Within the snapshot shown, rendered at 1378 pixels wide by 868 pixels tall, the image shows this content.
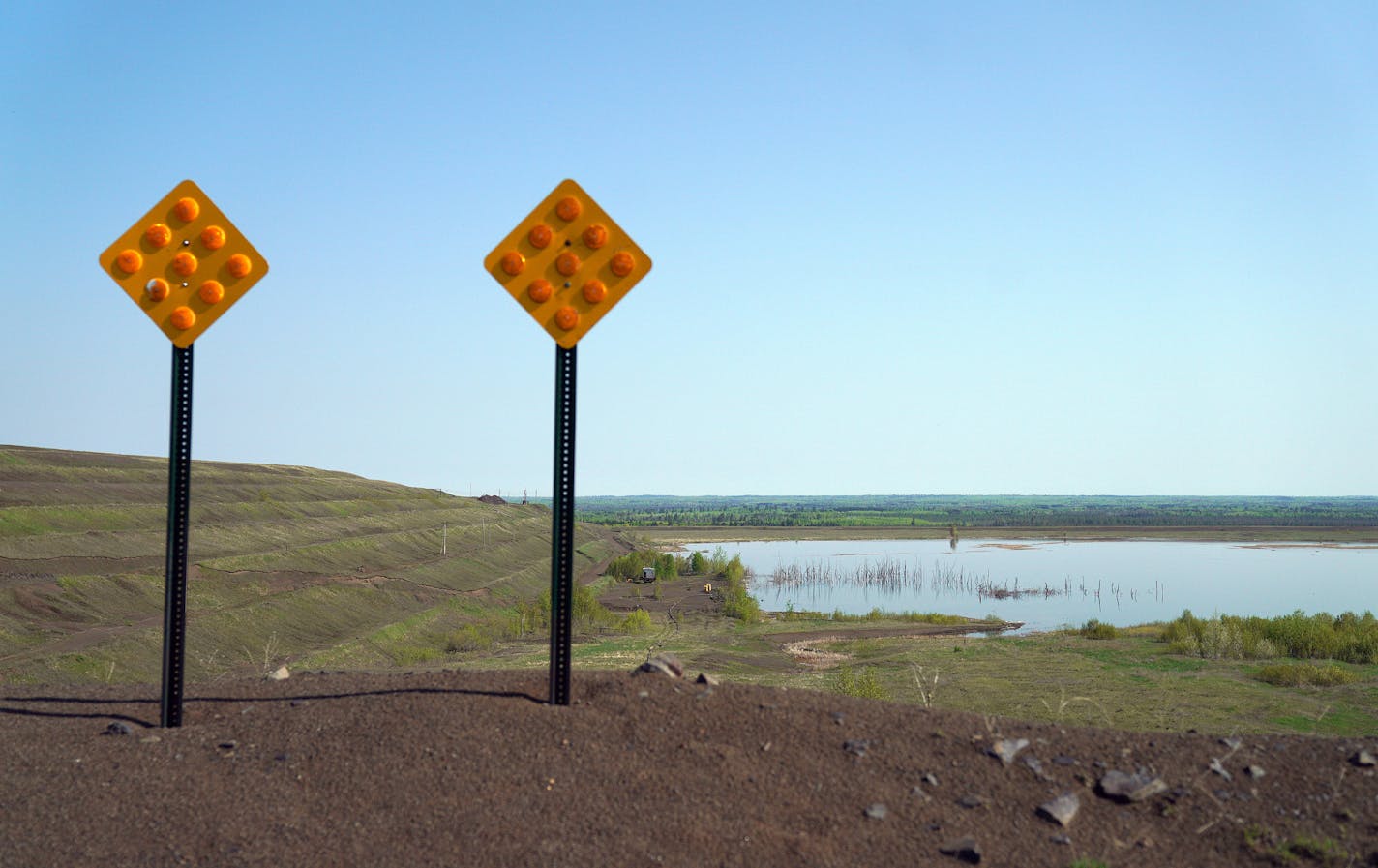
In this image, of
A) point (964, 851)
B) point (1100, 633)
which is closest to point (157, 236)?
point (964, 851)

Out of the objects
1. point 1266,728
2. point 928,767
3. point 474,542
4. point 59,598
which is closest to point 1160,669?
point 1266,728

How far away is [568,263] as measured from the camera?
8953mm

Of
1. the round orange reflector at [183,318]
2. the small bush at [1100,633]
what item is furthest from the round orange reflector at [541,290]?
the small bush at [1100,633]

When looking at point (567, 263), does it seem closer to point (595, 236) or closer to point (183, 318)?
point (595, 236)

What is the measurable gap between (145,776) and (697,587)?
6195 cm

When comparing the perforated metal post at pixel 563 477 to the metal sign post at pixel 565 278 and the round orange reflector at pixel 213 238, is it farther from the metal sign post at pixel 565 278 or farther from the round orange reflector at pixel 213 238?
the round orange reflector at pixel 213 238

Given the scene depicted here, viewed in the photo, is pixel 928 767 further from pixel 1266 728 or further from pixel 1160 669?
pixel 1160 669

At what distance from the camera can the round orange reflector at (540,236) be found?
9.03 metres

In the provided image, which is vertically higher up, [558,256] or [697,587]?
[558,256]

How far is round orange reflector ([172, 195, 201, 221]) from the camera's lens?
30.7ft

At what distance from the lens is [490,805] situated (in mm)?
6996

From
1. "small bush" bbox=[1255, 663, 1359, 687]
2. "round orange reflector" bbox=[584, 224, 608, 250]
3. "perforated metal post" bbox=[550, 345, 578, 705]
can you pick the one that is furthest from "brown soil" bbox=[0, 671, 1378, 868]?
"small bush" bbox=[1255, 663, 1359, 687]

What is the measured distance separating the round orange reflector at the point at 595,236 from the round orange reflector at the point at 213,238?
3.48m

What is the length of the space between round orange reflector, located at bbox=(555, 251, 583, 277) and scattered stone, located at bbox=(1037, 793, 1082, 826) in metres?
5.76
